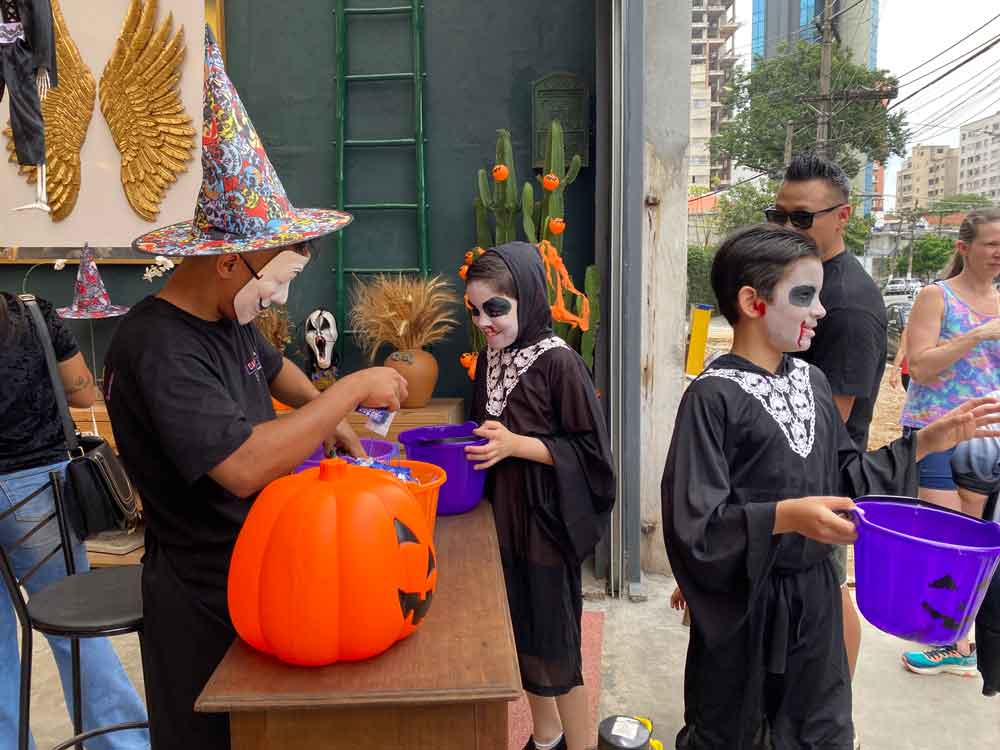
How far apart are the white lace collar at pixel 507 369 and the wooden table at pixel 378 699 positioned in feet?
3.30

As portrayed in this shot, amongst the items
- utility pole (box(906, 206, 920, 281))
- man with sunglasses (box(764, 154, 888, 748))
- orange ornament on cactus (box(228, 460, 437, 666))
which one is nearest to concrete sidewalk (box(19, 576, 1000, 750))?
man with sunglasses (box(764, 154, 888, 748))

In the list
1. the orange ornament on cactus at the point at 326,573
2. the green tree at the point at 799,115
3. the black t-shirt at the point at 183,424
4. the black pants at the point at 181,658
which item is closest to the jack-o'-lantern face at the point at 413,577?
the orange ornament on cactus at the point at 326,573

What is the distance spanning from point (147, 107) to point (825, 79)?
3665 mm

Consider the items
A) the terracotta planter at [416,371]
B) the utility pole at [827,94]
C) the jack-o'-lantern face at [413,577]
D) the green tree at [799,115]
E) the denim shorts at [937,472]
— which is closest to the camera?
the jack-o'-lantern face at [413,577]

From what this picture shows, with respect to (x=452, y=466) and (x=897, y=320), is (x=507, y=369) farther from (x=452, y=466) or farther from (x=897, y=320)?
(x=897, y=320)

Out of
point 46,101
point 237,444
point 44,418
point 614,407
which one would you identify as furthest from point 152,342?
point 46,101

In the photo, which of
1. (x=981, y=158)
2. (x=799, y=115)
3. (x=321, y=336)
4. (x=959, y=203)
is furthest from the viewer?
(x=321, y=336)

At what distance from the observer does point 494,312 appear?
2119 mm

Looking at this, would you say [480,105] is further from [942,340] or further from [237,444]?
[237,444]

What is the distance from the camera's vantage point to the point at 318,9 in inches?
172

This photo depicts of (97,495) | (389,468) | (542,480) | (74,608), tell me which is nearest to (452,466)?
(542,480)

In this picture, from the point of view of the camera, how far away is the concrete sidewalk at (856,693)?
2693 mm

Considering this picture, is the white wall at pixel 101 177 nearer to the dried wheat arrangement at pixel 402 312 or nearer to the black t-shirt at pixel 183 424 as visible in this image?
the dried wheat arrangement at pixel 402 312

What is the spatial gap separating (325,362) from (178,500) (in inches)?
109
